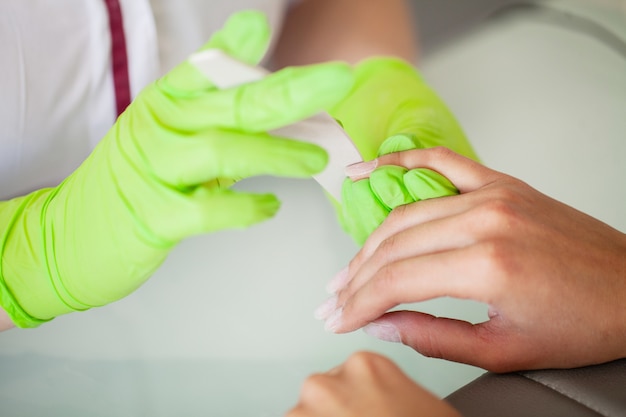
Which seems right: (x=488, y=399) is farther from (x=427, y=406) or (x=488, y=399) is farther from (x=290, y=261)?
(x=290, y=261)

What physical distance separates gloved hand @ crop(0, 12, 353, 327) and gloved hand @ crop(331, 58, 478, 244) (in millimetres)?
110

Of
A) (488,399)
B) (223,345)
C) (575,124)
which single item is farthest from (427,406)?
(575,124)

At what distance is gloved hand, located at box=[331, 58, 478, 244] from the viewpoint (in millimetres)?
621

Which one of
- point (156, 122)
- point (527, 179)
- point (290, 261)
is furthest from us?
point (527, 179)

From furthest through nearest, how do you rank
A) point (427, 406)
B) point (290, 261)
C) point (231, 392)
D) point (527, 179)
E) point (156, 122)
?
point (527, 179), point (290, 261), point (231, 392), point (156, 122), point (427, 406)

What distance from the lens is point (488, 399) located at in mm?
532

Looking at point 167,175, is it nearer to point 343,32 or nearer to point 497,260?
point 497,260

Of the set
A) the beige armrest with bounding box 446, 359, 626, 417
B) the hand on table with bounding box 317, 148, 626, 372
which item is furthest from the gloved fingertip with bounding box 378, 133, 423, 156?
the beige armrest with bounding box 446, 359, 626, 417

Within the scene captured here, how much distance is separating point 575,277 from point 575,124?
618 millimetres

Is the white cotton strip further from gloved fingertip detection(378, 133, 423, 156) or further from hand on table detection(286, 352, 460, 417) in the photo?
hand on table detection(286, 352, 460, 417)

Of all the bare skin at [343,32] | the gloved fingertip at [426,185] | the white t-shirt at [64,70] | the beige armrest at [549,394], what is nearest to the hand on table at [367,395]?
the beige armrest at [549,394]

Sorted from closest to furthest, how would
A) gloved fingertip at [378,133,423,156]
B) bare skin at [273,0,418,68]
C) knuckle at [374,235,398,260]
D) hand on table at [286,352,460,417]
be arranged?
hand on table at [286,352,460,417] < knuckle at [374,235,398,260] < gloved fingertip at [378,133,423,156] < bare skin at [273,0,418,68]

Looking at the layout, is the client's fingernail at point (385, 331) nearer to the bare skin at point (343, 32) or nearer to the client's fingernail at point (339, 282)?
the client's fingernail at point (339, 282)

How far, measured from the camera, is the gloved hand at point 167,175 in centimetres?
51
